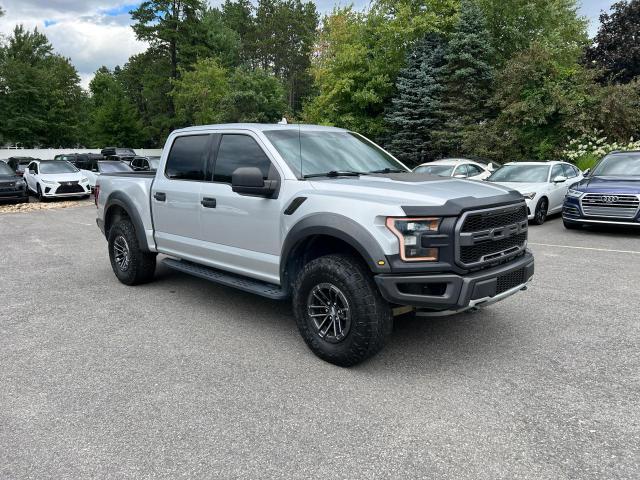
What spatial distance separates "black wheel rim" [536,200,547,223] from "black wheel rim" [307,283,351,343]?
9.15 metres

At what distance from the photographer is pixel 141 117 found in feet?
198

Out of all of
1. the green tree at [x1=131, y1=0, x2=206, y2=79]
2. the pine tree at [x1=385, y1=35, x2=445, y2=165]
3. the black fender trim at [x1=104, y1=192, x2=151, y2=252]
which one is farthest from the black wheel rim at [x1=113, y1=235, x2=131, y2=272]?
the green tree at [x1=131, y1=0, x2=206, y2=79]

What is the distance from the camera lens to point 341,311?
3.78 meters

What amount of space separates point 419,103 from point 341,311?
24812 millimetres

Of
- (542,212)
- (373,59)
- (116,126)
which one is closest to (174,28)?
(116,126)

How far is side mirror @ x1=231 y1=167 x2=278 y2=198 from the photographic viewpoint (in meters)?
4.05

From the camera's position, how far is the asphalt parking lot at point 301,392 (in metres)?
2.66

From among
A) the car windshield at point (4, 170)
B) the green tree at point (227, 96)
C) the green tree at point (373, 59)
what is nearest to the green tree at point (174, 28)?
the green tree at point (227, 96)

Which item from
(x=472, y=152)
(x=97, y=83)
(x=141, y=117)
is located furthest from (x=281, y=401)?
(x=97, y=83)

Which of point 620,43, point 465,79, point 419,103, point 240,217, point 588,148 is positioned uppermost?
point 620,43

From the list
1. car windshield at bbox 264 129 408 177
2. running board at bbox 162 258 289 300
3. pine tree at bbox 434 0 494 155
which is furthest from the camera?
pine tree at bbox 434 0 494 155

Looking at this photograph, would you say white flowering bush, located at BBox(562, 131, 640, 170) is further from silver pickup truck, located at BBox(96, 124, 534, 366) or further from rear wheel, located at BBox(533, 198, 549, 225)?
silver pickup truck, located at BBox(96, 124, 534, 366)

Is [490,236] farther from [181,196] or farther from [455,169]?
[455,169]

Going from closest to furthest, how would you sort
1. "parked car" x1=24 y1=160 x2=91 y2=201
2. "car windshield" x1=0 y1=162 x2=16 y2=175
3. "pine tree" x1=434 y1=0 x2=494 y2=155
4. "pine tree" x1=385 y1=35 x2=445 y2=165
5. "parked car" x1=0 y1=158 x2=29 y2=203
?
"parked car" x1=0 y1=158 x2=29 y2=203 < "car windshield" x1=0 y1=162 x2=16 y2=175 < "parked car" x1=24 y1=160 x2=91 y2=201 < "pine tree" x1=434 y1=0 x2=494 y2=155 < "pine tree" x1=385 y1=35 x2=445 y2=165
